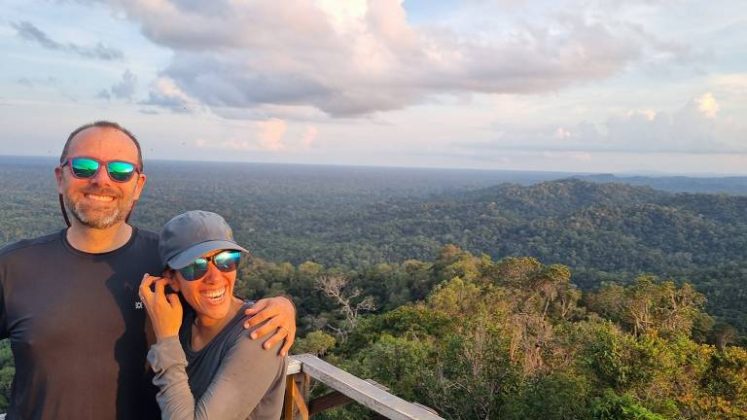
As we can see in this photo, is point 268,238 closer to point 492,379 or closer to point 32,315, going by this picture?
point 492,379

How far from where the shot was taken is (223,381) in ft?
4.82

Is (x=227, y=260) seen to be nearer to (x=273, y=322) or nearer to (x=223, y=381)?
(x=273, y=322)

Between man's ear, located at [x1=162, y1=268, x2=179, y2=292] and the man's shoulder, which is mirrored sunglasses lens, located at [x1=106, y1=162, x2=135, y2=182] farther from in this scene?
man's ear, located at [x1=162, y1=268, x2=179, y2=292]

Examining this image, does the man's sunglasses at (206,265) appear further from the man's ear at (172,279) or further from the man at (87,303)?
the man at (87,303)

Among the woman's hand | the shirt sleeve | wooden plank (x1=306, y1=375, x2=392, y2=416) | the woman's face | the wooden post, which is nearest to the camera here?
the shirt sleeve

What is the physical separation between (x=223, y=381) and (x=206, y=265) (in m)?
0.38

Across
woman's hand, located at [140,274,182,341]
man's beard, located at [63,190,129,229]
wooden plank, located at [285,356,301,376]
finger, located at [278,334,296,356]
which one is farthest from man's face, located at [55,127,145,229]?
wooden plank, located at [285,356,301,376]

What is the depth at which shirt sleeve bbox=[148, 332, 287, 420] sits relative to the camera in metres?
1.45

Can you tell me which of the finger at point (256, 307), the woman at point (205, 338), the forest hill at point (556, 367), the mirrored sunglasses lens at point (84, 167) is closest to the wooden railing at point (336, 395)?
the woman at point (205, 338)

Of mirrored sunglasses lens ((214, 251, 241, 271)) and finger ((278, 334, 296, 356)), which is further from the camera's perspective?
mirrored sunglasses lens ((214, 251, 241, 271))

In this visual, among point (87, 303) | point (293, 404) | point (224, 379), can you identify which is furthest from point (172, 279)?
point (293, 404)

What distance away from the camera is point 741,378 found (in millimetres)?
10930

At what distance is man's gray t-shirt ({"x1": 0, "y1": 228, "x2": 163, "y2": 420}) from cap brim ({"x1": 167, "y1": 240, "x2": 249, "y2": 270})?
1.05 feet

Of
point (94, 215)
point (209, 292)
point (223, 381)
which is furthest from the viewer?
point (94, 215)
